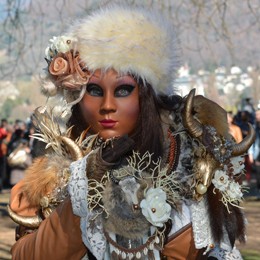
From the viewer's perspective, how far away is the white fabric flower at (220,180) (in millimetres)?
2734

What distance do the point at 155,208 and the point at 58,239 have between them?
323mm

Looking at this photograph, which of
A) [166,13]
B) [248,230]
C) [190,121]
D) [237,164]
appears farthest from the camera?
[248,230]

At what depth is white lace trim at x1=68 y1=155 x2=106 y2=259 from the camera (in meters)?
2.40

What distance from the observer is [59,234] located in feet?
8.18

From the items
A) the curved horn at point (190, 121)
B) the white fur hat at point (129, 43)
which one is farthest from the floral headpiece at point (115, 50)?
the curved horn at point (190, 121)

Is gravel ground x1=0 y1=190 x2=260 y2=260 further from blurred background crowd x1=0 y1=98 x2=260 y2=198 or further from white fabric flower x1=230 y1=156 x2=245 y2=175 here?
white fabric flower x1=230 y1=156 x2=245 y2=175

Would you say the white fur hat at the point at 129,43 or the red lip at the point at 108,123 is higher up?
the white fur hat at the point at 129,43

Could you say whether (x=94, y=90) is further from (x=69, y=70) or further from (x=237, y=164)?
(x=237, y=164)

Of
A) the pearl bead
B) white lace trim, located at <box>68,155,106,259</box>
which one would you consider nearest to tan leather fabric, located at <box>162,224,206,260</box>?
the pearl bead

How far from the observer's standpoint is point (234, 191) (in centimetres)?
277

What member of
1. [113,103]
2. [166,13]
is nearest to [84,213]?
[113,103]

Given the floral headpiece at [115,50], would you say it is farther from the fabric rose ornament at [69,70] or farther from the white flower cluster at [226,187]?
the white flower cluster at [226,187]

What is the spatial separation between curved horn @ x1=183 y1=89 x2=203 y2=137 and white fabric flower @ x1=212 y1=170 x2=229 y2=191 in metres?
0.15

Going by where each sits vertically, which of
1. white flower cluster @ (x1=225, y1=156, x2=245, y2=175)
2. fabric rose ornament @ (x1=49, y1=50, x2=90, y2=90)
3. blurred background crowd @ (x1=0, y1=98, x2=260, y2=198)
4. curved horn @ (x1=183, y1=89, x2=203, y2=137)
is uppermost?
fabric rose ornament @ (x1=49, y1=50, x2=90, y2=90)
